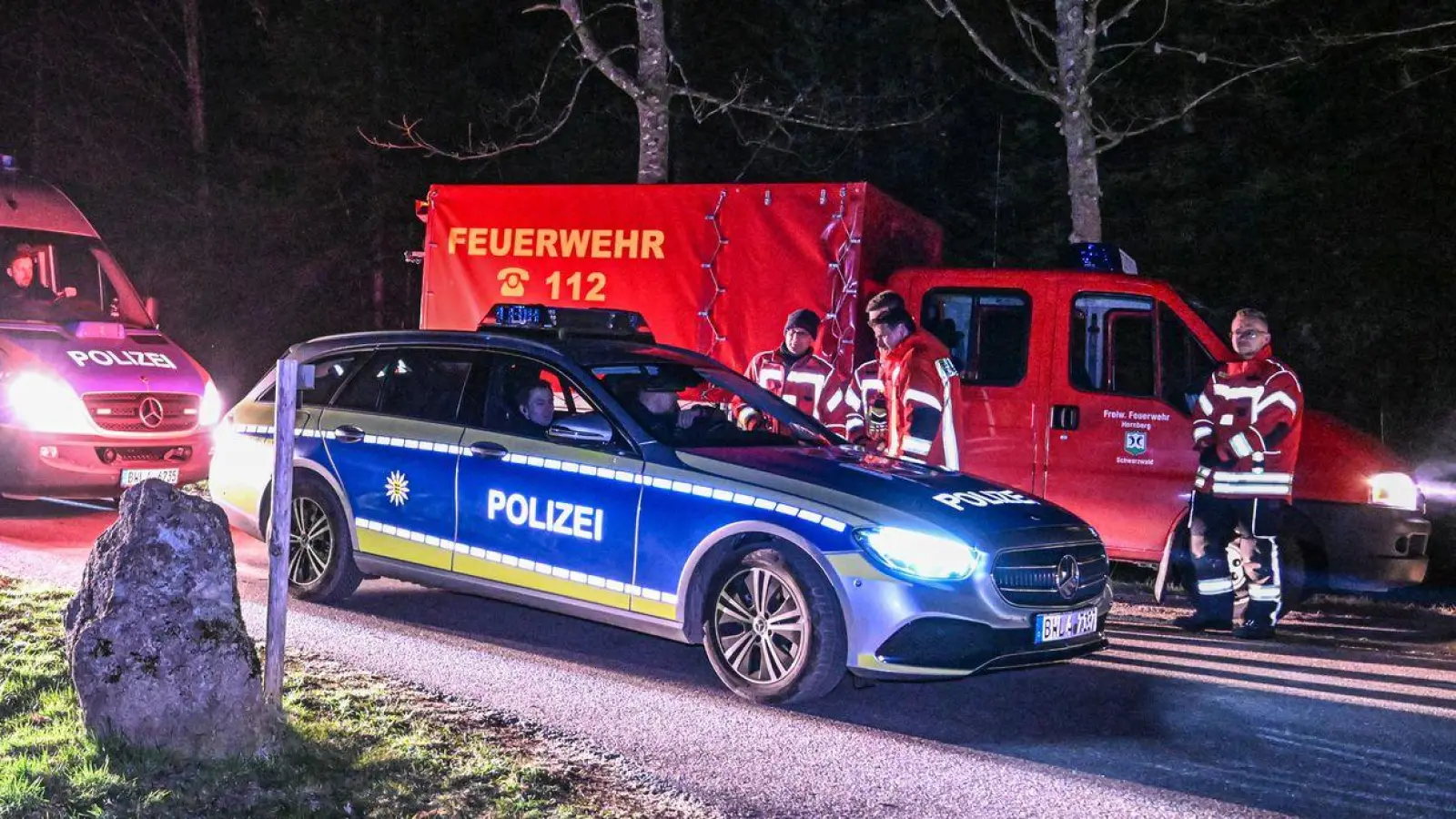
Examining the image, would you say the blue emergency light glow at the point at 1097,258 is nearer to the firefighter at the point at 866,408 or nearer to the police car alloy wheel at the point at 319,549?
the firefighter at the point at 866,408

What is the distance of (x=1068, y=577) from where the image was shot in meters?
6.52

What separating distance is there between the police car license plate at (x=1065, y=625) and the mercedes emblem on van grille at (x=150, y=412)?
7.57m

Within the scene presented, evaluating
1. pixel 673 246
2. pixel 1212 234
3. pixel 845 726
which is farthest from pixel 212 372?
pixel 845 726

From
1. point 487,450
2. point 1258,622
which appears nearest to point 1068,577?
point 1258,622

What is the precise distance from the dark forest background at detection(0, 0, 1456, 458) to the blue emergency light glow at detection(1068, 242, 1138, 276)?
579 centimetres

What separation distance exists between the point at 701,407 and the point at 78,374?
224 inches

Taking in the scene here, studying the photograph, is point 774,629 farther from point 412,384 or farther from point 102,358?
point 102,358

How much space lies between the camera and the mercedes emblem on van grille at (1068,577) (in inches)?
254

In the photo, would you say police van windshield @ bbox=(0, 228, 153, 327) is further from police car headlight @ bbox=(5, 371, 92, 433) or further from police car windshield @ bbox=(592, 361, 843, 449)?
police car windshield @ bbox=(592, 361, 843, 449)

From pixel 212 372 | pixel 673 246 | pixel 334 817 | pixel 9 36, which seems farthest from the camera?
pixel 9 36

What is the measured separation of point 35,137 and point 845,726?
3676 cm

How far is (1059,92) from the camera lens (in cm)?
1483

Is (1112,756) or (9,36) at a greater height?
(9,36)

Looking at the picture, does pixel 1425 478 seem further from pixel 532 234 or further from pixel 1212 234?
pixel 532 234
